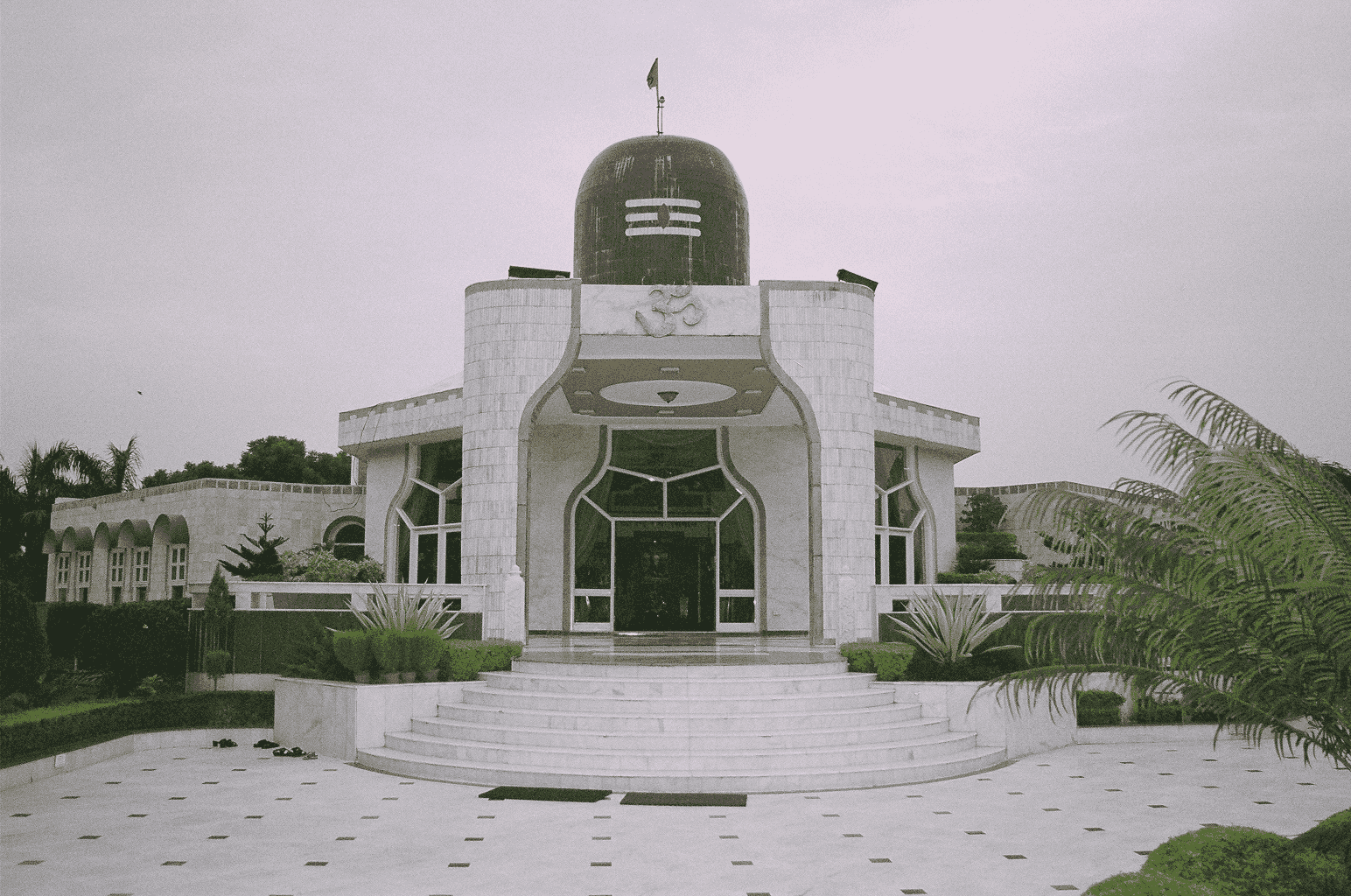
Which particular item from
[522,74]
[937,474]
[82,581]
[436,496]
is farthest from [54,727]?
Result: [82,581]

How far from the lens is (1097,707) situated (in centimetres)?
1449

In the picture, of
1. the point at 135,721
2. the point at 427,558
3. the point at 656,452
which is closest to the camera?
the point at 135,721

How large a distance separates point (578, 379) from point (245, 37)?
8122 mm

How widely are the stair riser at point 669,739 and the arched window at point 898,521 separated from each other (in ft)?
40.0

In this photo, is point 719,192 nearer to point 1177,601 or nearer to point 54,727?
point 54,727

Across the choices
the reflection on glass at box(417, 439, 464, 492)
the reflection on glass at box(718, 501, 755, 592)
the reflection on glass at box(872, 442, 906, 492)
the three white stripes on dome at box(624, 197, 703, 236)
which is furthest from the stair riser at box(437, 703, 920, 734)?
the reflection on glass at box(872, 442, 906, 492)

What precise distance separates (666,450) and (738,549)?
8.44 feet

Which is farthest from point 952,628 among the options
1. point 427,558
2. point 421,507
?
point 421,507

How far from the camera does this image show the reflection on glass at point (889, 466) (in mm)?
23812

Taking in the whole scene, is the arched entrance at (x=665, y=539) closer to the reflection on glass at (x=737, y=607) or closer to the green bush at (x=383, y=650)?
the reflection on glass at (x=737, y=607)

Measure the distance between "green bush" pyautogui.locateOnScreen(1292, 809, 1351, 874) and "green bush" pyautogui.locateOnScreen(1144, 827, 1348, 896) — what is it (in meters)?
0.08

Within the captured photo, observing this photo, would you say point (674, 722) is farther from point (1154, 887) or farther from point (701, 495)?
point (701, 495)

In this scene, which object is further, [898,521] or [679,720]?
[898,521]

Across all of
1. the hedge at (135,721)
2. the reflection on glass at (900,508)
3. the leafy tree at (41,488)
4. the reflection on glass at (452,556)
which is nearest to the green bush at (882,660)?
the hedge at (135,721)
